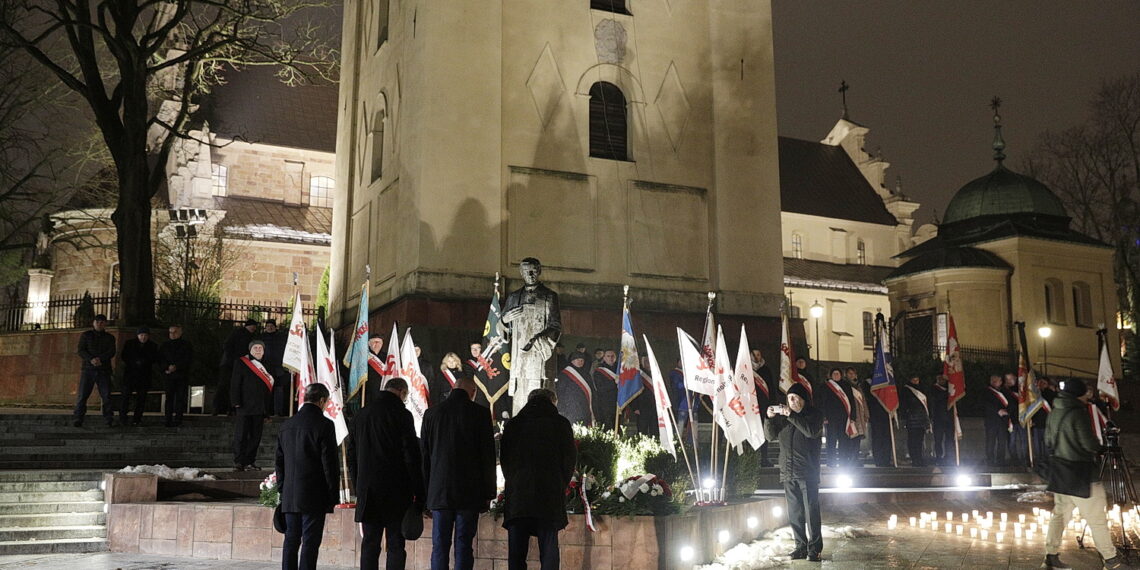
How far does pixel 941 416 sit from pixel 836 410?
3518 mm

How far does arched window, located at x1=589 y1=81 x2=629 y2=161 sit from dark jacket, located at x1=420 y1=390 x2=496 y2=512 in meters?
15.8

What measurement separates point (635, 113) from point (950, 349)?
8784 mm

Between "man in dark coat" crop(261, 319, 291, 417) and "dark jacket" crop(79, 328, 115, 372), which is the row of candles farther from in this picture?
"dark jacket" crop(79, 328, 115, 372)

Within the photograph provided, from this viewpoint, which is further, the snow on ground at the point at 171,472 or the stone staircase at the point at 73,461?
the snow on ground at the point at 171,472

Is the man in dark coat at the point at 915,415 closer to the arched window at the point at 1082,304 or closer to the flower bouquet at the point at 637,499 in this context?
the flower bouquet at the point at 637,499

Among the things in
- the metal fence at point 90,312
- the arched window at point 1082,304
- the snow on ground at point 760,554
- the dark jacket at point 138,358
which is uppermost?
the arched window at point 1082,304

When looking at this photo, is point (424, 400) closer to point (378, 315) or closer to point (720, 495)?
point (720, 495)

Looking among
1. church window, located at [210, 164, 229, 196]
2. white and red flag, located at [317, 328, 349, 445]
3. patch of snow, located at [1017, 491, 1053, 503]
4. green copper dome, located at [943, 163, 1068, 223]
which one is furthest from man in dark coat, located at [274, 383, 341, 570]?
church window, located at [210, 164, 229, 196]

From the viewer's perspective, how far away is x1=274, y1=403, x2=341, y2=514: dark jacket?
8820mm

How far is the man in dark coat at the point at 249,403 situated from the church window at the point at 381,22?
13522 mm

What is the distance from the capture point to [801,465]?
11.1 metres

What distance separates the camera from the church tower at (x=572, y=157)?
72.7 ft

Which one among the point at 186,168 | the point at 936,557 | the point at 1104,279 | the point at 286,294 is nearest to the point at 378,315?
the point at 936,557

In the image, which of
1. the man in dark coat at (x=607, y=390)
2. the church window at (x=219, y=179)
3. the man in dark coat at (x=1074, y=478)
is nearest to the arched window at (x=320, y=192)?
the church window at (x=219, y=179)
